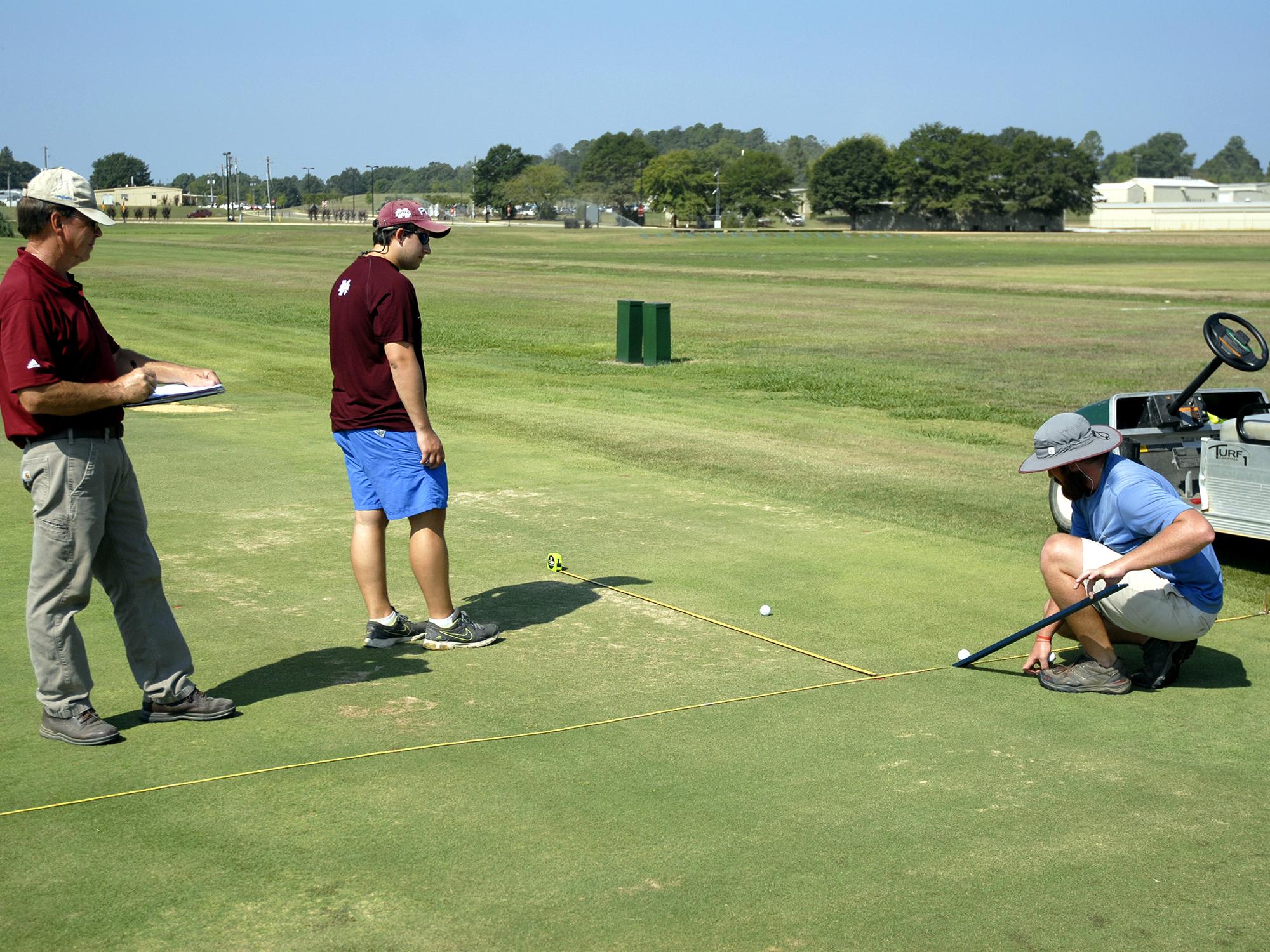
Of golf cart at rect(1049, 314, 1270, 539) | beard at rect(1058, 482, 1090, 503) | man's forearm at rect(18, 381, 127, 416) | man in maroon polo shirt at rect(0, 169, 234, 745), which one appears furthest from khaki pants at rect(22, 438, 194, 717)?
golf cart at rect(1049, 314, 1270, 539)

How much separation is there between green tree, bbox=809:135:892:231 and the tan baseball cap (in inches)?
5810

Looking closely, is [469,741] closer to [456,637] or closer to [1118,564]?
[456,637]

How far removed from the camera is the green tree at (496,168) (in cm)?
18500

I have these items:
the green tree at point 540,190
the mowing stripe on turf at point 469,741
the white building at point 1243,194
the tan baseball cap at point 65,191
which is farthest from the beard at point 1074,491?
the white building at point 1243,194

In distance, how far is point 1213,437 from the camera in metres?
8.73

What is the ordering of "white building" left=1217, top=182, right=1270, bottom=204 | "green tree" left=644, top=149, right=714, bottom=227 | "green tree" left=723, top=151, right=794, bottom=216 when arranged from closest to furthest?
"green tree" left=723, top=151, right=794, bottom=216, "green tree" left=644, top=149, right=714, bottom=227, "white building" left=1217, top=182, right=1270, bottom=204

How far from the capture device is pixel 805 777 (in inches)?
191

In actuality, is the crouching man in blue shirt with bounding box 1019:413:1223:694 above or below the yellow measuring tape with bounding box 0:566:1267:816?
above

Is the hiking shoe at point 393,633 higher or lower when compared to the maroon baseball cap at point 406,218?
lower

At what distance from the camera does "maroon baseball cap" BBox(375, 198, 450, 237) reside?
620 centimetres

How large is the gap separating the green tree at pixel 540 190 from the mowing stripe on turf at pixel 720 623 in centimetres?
16424

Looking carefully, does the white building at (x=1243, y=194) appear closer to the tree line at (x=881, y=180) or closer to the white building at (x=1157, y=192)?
the white building at (x=1157, y=192)

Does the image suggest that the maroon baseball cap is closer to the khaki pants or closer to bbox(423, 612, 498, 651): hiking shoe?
the khaki pants

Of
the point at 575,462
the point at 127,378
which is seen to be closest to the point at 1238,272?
the point at 575,462
